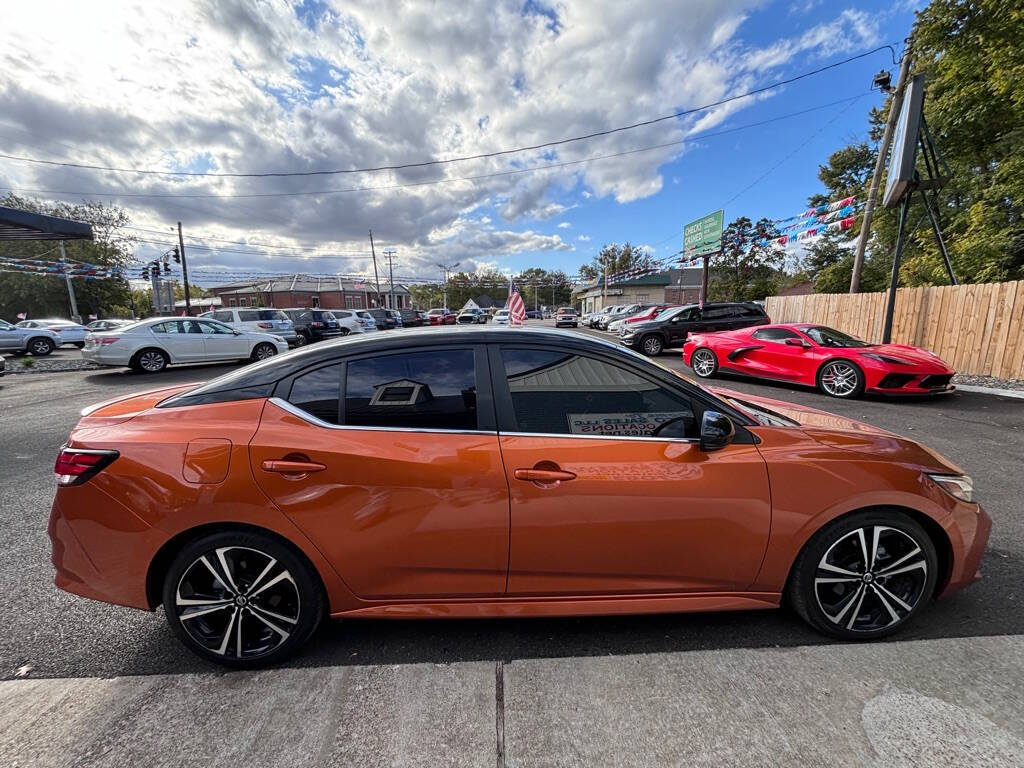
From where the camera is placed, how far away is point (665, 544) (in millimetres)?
1914

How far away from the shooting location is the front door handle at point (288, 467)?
72.0 inches

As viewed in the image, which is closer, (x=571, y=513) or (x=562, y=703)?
(x=562, y=703)

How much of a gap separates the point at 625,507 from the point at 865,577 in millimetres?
1274

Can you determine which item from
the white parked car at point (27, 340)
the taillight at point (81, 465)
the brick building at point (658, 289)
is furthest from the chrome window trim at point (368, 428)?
the brick building at point (658, 289)

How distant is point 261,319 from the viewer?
56.0 feet

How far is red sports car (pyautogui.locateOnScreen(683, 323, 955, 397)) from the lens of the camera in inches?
267

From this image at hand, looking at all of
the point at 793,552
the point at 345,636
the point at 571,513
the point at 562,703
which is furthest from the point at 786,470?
the point at 345,636

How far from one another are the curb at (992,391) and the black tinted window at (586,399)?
28.0ft

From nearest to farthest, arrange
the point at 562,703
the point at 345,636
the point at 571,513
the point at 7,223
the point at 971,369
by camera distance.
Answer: the point at 562,703
the point at 571,513
the point at 345,636
the point at 971,369
the point at 7,223

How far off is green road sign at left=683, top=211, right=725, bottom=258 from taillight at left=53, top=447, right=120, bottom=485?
2297 centimetres

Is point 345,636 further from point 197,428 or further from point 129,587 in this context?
point 197,428

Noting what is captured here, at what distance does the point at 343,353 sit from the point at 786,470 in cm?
217

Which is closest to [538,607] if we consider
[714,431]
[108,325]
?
[714,431]

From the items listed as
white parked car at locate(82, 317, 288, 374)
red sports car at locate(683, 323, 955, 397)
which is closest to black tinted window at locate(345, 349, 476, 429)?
red sports car at locate(683, 323, 955, 397)
